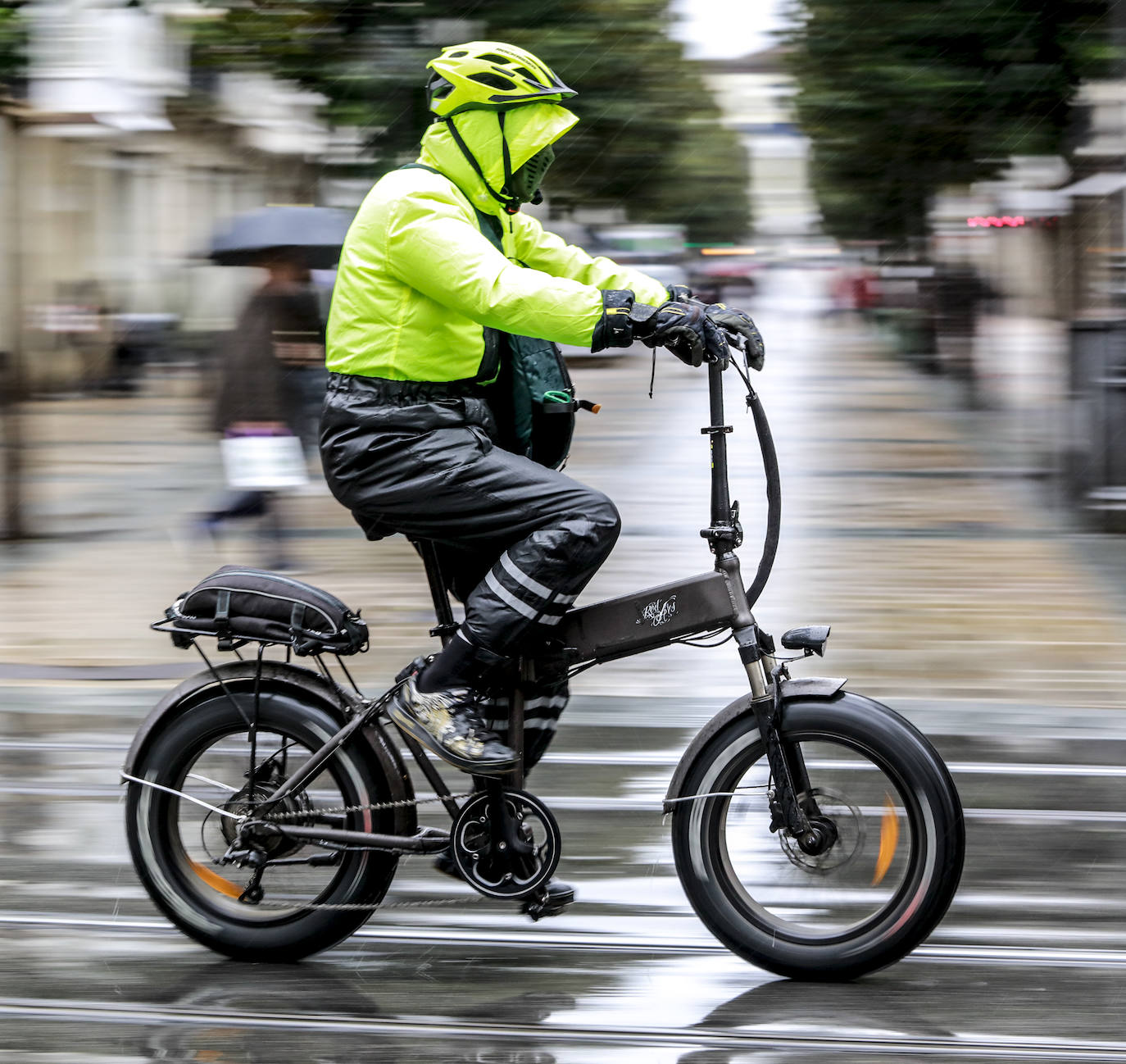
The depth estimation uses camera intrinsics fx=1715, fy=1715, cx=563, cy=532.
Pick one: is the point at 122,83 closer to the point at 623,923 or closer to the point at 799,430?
the point at 799,430

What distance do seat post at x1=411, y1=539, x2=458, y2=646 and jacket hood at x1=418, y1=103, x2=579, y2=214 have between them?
84 centimetres

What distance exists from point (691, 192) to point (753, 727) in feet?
143

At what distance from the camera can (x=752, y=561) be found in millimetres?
10336

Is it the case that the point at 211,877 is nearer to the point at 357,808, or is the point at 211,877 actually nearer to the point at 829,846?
Result: the point at 357,808

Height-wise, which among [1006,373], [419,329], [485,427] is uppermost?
[419,329]

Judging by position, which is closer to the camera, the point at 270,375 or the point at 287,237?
the point at 270,375

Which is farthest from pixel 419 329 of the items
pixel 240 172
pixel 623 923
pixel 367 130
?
pixel 240 172

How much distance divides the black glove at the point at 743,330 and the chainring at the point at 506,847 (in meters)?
1.16

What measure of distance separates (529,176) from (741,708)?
133 centimetres

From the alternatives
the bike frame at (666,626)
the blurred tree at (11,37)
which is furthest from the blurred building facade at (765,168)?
the bike frame at (666,626)

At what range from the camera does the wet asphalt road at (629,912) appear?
12.3 ft

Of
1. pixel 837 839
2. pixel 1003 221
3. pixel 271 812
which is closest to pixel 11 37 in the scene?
pixel 271 812

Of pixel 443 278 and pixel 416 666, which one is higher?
pixel 443 278

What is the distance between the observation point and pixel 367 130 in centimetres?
1183
